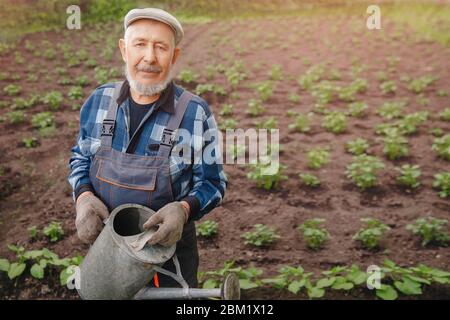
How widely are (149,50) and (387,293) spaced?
83.6 inches

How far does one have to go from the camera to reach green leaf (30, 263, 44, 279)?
9.95 ft

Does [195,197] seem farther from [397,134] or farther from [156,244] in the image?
[397,134]

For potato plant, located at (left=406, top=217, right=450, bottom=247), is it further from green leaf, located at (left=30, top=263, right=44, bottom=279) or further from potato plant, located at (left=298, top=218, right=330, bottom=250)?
green leaf, located at (left=30, top=263, right=44, bottom=279)

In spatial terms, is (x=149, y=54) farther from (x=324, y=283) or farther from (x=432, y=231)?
(x=432, y=231)

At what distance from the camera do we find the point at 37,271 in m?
3.06

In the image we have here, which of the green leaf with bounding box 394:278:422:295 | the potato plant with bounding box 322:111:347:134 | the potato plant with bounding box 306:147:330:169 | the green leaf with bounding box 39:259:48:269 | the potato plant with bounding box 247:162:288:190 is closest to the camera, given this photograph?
the green leaf with bounding box 394:278:422:295

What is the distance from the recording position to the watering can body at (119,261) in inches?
67.9

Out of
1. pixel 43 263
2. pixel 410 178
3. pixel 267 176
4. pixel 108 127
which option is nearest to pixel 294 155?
pixel 267 176

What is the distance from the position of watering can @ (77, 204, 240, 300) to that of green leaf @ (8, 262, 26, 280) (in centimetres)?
139

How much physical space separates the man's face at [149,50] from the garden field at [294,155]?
1.56 metres

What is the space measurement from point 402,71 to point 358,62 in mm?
959

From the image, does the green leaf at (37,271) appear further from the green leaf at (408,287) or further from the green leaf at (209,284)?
the green leaf at (408,287)

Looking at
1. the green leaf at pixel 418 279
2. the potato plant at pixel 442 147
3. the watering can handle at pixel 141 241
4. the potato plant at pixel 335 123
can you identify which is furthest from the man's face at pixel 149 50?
the potato plant at pixel 335 123

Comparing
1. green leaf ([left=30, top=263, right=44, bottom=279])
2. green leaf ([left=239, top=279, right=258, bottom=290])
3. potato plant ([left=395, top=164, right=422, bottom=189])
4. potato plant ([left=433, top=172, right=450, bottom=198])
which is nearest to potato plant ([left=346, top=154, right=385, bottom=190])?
potato plant ([left=395, top=164, right=422, bottom=189])
